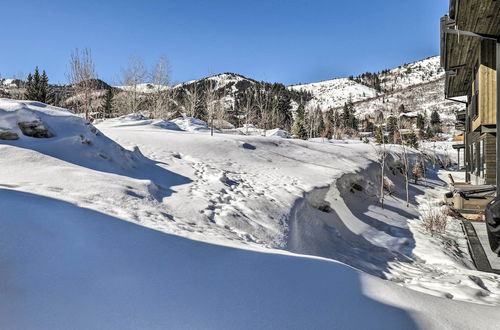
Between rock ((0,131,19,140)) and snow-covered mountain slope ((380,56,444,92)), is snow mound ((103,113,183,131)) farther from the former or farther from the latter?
snow-covered mountain slope ((380,56,444,92))

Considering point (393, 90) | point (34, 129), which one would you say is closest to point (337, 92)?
point (393, 90)

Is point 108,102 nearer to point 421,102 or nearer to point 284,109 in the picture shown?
point 284,109

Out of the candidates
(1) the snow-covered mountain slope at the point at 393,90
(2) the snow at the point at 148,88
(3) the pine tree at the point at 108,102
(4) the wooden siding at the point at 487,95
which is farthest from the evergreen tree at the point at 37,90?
(1) the snow-covered mountain slope at the point at 393,90

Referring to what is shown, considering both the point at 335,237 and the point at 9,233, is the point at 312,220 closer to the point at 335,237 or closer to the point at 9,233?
the point at 335,237

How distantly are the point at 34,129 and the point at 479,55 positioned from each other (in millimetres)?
12564

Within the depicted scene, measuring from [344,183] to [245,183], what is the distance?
4.64m

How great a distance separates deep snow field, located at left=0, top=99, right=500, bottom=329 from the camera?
1988mm

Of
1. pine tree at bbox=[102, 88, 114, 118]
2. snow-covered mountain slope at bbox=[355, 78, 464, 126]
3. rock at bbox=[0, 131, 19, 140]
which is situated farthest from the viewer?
snow-covered mountain slope at bbox=[355, 78, 464, 126]

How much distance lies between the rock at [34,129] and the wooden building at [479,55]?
919 cm

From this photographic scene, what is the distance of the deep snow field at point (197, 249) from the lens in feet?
6.52

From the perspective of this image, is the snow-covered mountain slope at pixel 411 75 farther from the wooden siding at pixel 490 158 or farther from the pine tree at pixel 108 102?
the wooden siding at pixel 490 158

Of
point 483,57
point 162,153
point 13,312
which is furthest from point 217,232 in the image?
point 483,57

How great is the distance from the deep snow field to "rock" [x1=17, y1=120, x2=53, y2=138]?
0.12 m

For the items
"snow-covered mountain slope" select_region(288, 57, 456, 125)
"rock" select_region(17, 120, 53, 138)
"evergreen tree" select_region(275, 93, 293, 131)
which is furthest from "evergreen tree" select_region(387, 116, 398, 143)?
"snow-covered mountain slope" select_region(288, 57, 456, 125)
